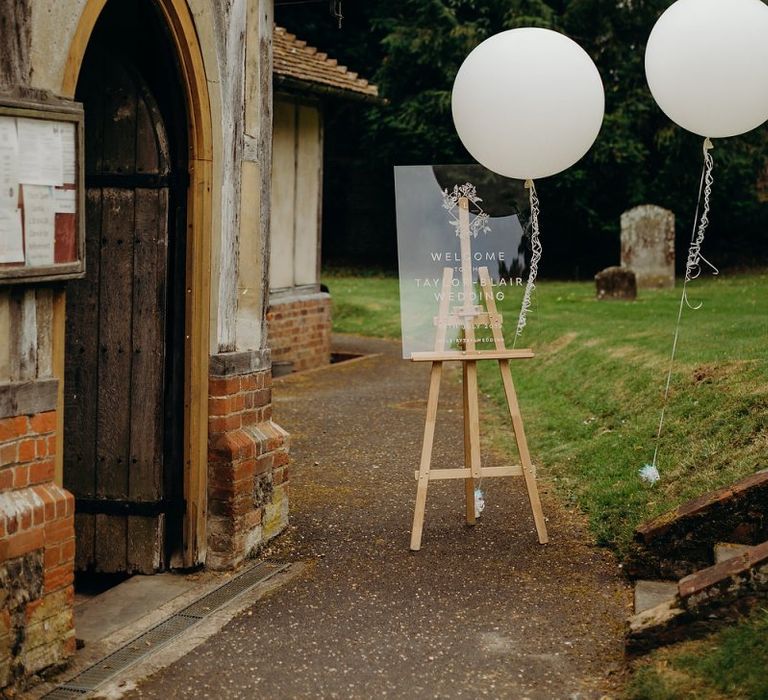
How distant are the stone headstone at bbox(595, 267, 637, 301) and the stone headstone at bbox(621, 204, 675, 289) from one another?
2402 millimetres

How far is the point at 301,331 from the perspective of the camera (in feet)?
44.1

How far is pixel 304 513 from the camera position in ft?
22.2

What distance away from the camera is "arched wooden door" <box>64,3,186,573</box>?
5.50 meters

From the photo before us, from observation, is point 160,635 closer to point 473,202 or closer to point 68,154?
point 68,154

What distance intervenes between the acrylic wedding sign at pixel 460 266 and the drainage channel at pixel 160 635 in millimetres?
1152

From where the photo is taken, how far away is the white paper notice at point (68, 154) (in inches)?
167

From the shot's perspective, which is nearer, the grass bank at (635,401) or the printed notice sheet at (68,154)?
the printed notice sheet at (68,154)

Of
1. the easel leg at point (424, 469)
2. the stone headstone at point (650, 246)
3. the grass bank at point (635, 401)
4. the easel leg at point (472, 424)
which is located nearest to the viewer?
the easel leg at point (424, 469)

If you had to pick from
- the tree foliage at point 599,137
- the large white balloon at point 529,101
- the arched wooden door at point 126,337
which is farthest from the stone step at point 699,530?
the tree foliage at point 599,137

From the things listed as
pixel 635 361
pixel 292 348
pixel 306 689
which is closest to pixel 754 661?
pixel 306 689

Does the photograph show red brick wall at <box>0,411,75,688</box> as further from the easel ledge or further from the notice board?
the easel ledge

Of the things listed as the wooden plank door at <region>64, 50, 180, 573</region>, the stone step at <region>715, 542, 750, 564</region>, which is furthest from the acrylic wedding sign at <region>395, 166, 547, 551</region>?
the wooden plank door at <region>64, 50, 180, 573</region>

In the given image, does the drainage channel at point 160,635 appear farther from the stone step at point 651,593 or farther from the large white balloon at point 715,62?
the large white balloon at point 715,62

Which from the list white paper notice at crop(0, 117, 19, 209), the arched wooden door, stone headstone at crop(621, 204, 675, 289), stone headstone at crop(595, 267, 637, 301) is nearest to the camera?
white paper notice at crop(0, 117, 19, 209)
